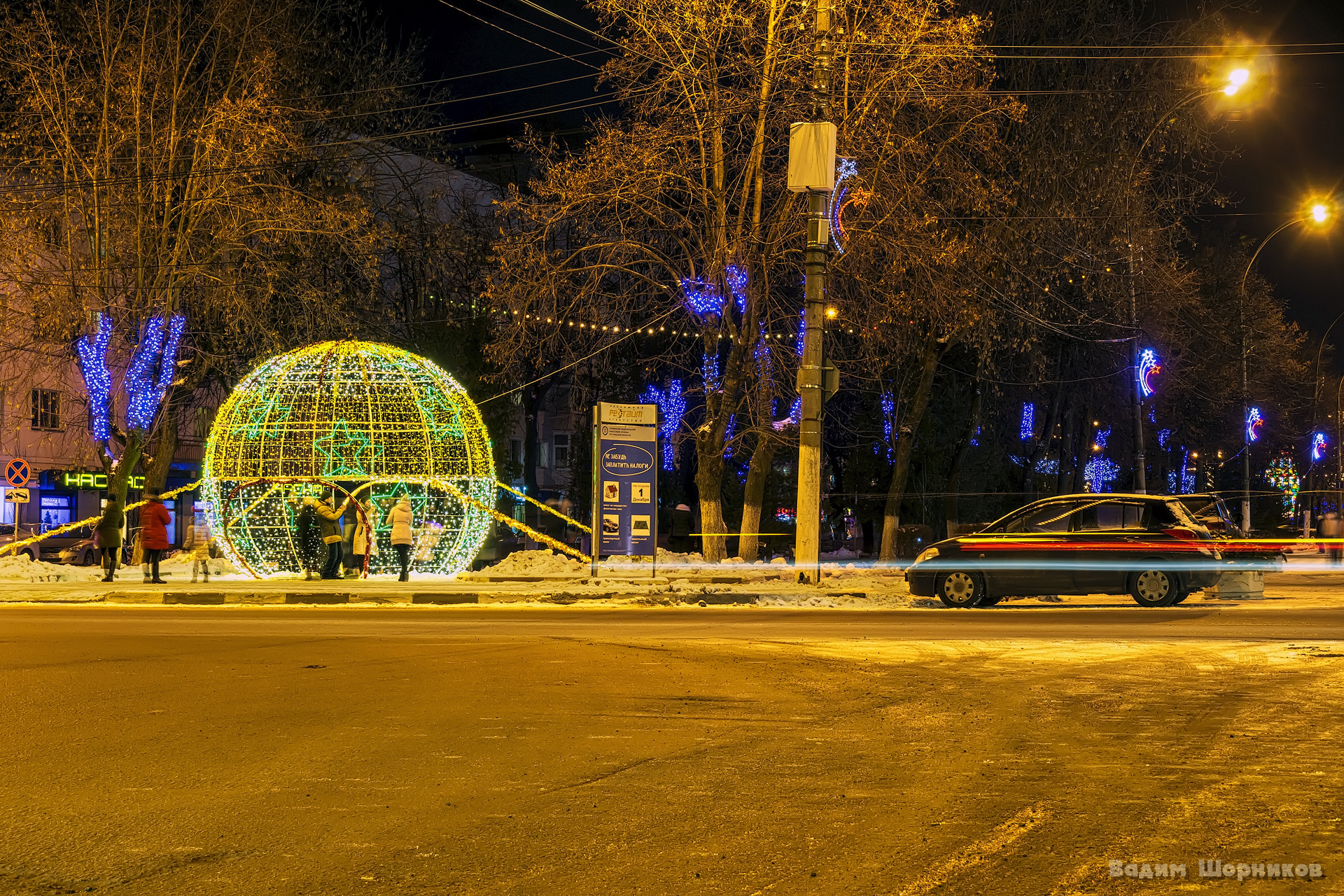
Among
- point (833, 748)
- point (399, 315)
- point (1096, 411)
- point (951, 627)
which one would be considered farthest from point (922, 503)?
point (833, 748)

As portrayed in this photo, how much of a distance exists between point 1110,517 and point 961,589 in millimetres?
2409

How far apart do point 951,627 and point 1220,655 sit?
3438mm

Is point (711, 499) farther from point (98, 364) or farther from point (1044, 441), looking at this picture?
point (1044, 441)

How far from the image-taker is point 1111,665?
1078 centimetres

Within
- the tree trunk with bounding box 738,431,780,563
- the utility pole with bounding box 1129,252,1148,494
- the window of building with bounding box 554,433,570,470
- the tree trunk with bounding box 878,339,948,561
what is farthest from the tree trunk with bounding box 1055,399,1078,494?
the window of building with bounding box 554,433,570,470

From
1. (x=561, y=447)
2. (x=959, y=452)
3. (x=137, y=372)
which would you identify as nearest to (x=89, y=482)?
(x=137, y=372)

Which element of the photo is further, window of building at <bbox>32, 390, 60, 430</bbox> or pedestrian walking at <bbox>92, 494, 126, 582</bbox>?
window of building at <bbox>32, 390, 60, 430</bbox>

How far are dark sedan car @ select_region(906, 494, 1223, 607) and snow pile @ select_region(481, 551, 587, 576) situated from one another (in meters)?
8.37

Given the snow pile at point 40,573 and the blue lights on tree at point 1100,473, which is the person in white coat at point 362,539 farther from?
the blue lights on tree at point 1100,473

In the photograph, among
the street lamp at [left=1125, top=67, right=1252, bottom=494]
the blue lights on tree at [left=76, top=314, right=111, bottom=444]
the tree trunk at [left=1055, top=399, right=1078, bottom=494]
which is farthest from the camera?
the tree trunk at [left=1055, top=399, right=1078, bottom=494]

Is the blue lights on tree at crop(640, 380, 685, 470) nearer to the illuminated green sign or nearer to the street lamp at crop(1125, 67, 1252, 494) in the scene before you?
the illuminated green sign

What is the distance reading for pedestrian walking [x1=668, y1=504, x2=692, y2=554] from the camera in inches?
1243

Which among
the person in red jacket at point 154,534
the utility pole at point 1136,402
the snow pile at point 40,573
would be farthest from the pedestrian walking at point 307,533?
the utility pole at point 1136,402

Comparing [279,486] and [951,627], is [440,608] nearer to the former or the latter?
[279,486]
